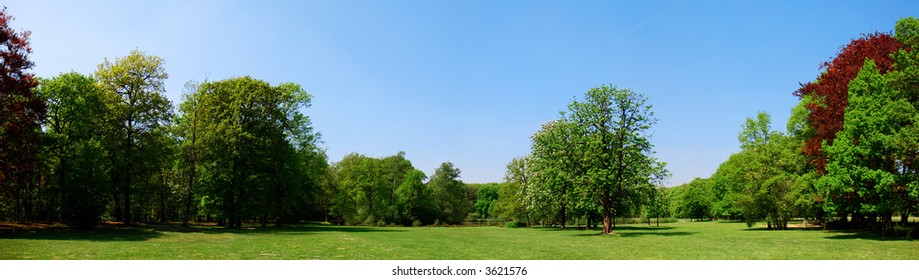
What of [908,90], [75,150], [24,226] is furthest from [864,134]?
[24,226]

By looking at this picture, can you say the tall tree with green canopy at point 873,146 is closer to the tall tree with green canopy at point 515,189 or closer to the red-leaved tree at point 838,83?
the red-leaved tree at point 838,83

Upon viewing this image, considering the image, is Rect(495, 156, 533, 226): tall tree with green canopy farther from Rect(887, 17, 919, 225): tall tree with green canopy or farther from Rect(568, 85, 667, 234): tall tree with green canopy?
Rect(887, 17, 919, 225): tall tree with green canopy

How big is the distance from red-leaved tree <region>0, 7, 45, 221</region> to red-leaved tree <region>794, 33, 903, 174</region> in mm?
53089

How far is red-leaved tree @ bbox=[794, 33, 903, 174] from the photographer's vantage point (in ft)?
120

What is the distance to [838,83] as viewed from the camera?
3716 cm

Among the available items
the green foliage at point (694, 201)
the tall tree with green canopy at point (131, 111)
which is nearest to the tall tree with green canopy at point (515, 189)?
the tall tree with green canopy at point (131, 111)

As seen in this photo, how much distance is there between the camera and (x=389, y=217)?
83312 mm

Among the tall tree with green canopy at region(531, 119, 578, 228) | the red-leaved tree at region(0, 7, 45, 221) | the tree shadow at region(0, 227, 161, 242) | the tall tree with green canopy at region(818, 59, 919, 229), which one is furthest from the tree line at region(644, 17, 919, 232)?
the red-leaved tree at region(0, 7, 45, 221)

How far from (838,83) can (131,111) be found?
186 feet

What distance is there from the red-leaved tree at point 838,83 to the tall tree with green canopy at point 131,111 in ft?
178

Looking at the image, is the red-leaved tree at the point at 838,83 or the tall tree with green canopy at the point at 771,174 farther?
the tall tree with green canopy at the point at 771,174

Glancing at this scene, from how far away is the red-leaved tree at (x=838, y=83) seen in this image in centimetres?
3659

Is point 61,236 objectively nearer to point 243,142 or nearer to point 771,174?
point 243,142
